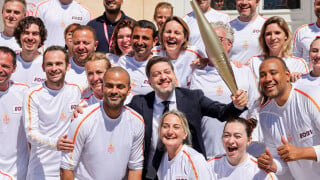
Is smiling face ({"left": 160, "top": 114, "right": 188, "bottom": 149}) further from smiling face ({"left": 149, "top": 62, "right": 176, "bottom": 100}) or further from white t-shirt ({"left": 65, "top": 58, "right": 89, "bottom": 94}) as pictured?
white t-shirt ({"left": 65, "top": 58, "right": 89, "bottom": 94})

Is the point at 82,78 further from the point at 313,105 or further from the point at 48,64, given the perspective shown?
the point at 313,105

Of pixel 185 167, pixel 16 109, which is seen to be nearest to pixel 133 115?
pixel 185 167

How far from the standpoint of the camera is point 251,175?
4859mm

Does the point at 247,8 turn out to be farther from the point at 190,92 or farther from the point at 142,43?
the point at 190,92

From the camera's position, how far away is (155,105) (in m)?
5.33

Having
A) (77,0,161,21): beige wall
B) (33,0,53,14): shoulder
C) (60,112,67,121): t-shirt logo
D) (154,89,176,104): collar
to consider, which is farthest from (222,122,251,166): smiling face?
(77,0,161,21): beige wall

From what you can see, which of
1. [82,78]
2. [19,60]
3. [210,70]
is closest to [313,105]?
[210,70]

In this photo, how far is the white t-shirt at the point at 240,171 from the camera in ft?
15.9

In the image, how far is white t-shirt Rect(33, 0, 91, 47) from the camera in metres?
7.61

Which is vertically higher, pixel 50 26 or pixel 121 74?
pixel 50 26

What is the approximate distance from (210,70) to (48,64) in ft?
5.43

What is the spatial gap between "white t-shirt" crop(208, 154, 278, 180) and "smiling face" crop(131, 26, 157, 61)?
1.67 metres

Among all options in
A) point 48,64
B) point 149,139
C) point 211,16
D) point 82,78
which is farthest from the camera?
point 211,16

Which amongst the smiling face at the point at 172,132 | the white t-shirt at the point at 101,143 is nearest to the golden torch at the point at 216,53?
the smiling face at the point at 172,132
